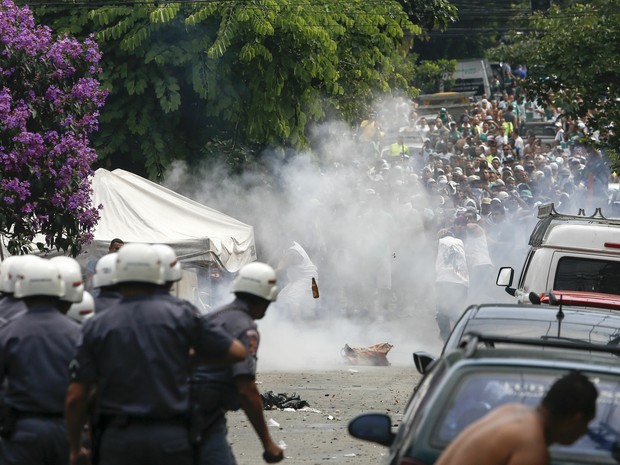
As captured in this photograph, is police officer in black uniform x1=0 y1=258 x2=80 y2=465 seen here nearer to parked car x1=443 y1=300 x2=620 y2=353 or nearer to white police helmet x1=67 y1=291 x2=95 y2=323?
white police helmet x1=67 y1=291 x2=95 y2=323

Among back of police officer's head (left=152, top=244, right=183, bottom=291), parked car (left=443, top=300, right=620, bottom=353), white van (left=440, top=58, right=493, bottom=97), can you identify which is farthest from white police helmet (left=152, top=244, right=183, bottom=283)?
white van (left=440, top=58, right=493, bottom=97)

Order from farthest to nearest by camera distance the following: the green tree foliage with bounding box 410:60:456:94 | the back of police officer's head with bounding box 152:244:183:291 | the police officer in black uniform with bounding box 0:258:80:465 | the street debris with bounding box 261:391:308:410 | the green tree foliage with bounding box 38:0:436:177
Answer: the green tree foliage with bounding box 410:60:456:94 < the green tree foliage with bounding box 38:0:436:177 < the street debris with bounding box 261:391:308:410 < the police officer in black uniform with bounding box 0:258:80:465 < the back of police officer's head with bounding box 152:244:183:291

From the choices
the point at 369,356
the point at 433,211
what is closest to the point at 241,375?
the point at 369,356

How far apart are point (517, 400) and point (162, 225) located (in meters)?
12.0

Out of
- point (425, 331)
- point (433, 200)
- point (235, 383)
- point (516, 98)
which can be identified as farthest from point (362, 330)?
point (516, 98)

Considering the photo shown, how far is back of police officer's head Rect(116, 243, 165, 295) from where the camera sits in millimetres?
5719

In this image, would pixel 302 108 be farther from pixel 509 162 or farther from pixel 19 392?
pixel 19 392

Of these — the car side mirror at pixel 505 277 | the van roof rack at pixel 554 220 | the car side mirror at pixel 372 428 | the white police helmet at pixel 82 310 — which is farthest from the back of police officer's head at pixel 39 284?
the car side mirror at pixel 505 277

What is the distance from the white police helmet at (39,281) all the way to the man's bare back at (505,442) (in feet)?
7.67

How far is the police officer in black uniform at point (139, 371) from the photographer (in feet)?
18.2

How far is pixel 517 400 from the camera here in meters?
5.57

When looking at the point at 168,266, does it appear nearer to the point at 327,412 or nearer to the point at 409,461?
the point at 409,461

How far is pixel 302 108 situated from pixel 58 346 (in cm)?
1610

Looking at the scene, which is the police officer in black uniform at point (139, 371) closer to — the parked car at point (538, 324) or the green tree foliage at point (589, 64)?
the parked car at point (538, 324)
